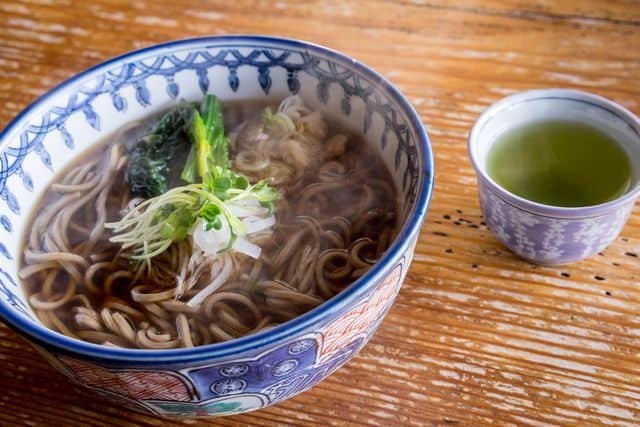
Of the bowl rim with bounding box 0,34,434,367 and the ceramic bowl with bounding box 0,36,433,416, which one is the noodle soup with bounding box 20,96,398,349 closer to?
the ceramic bowl with bounding box 0,36,433,416

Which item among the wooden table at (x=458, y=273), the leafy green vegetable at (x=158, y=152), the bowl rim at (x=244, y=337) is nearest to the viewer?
the bowl rim at (x=244, y=337)

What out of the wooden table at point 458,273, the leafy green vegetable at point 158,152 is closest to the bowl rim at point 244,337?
the wooden table at point 458,273

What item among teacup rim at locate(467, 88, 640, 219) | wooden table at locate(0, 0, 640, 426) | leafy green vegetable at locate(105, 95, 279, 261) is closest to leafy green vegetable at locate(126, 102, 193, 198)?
leafy green vegetable at locate(105, 95, 279, 261)

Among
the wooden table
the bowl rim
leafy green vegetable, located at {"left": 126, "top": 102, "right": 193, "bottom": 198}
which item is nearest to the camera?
the bowl rim

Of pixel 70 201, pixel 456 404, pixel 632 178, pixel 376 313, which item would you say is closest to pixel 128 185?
pixel 70 201

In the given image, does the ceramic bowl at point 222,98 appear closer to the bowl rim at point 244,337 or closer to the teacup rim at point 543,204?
the bowl rim at point 244,337

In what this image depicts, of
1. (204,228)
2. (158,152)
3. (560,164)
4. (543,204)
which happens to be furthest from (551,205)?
(158,152)

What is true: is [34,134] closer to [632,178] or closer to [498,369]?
[498,369]
